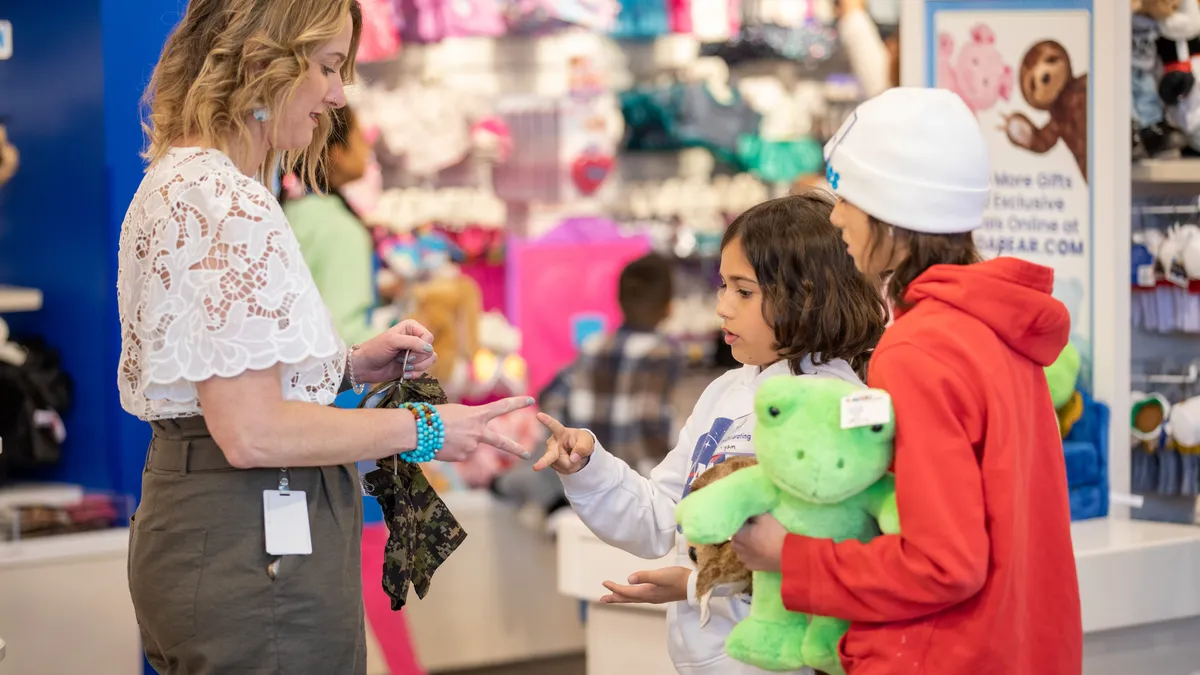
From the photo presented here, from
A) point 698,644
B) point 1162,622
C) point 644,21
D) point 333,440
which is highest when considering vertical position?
point 644,21

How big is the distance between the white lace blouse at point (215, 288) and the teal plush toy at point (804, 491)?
1.79ft

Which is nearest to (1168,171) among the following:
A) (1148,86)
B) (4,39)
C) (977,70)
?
(1148,86)

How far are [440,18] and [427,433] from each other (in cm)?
386

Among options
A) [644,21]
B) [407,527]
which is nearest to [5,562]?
[407,527]

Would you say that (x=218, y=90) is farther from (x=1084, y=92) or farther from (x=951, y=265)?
(x=1084, y=92)

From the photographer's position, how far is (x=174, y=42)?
1.88 metres

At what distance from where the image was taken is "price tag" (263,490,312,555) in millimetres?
1812

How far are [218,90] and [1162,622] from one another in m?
2.36

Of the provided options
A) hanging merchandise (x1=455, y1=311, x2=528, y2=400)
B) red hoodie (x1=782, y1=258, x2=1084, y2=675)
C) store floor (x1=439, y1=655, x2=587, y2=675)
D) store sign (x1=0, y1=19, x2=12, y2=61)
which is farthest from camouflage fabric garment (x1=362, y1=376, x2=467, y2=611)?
hanging merchandise (x1=455, y1=311, x2=528, y2=400)

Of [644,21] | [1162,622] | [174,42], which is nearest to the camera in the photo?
[174,42]

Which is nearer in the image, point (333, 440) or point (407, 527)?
point (333, 440)

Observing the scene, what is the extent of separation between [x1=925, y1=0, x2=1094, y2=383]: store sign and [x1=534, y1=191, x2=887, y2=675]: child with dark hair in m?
1.41

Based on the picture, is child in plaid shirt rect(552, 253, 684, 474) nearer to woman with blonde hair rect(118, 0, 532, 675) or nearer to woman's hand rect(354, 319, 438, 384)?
woman's hand rect(354, 319, 438, 384)

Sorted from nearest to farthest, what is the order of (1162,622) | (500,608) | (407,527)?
1. (407,527)
2. (1162,622)
3. (500,608)
